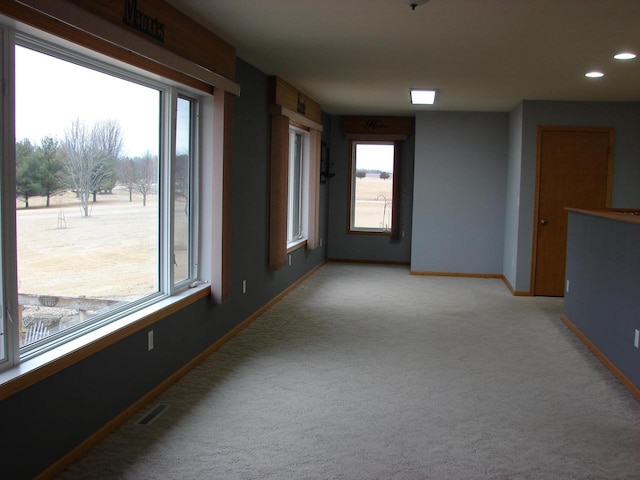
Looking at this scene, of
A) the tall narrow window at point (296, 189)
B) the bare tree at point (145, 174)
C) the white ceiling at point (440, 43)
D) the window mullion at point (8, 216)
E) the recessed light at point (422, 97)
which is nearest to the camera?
the window mullion at point (8, 216)

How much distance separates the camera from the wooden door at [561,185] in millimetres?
7379

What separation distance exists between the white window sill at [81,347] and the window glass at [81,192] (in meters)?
0.12

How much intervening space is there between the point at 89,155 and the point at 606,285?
370 cm

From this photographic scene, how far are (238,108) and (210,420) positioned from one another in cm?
268

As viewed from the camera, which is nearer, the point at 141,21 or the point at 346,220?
the point at 141,21

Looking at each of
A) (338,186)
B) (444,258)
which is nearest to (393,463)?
(444,258)

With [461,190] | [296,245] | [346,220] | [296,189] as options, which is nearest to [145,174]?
[296,245]

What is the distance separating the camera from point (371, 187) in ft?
32.8

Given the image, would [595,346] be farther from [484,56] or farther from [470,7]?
[470,7]

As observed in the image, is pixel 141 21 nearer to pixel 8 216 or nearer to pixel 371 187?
→ pixel 8 216

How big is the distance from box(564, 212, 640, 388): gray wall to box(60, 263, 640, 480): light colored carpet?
0.20 m

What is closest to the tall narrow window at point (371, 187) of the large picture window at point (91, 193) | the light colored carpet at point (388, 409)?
the light colored carpet at point (388, 409)

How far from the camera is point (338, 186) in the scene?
32.7 ft

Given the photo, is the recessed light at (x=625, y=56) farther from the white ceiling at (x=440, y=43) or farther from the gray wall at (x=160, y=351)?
the gray wall at (x=160, y=351)
